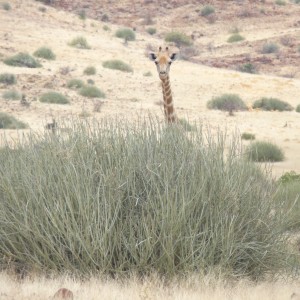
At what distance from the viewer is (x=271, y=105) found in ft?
112

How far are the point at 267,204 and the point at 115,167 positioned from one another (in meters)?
1.91

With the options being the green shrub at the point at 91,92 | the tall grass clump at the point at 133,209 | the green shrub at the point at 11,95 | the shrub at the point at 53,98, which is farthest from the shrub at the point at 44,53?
the tall grass clump at the point at 133,209

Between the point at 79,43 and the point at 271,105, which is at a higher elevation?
the point at 79,43

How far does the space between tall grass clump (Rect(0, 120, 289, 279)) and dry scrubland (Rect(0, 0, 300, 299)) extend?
38 mm

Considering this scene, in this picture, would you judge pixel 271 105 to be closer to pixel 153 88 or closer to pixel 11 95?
pixel 153 88

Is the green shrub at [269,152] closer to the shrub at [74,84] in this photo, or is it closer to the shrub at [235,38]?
the shrub at [74,84]

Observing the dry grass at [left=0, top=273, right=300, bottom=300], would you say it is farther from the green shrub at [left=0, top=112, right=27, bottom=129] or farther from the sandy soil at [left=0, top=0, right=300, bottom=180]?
the green shrub at [left=0, top=112, right=27, bottom=129]

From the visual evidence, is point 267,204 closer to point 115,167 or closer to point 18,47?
point 115,167

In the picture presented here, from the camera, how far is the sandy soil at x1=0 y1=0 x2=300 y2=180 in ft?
94.9

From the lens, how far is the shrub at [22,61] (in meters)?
36.7

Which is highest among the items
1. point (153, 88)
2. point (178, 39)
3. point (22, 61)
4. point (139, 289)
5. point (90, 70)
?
point (139, 289)

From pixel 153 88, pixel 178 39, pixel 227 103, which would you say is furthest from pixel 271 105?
pixel 178 39

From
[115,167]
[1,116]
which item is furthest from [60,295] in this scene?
[1,116]

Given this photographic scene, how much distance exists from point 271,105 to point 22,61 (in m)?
10.7
